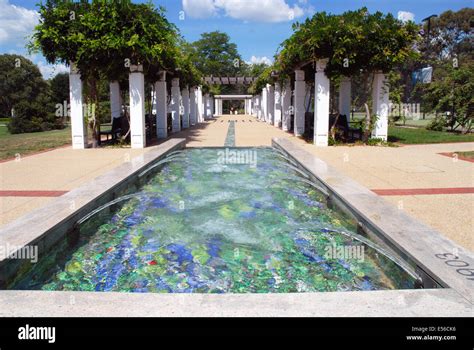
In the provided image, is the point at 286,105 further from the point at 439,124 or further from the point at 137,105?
the point at 137,105

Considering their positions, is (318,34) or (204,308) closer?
(204,308)

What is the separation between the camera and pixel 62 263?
4363mm

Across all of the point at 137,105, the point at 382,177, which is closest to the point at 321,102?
the point at 137,105

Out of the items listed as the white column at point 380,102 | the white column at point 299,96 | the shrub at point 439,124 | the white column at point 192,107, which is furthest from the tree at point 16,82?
the white column at point 380,102

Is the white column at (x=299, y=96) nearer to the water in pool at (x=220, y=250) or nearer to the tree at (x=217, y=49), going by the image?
the water in pool at (x=220, y=250)

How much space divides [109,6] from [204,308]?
12.1m

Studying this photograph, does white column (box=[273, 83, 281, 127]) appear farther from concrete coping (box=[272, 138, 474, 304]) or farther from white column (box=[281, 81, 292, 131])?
concrete coping (box=[272, 138, 474, 304])

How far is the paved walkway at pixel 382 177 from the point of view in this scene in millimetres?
5430

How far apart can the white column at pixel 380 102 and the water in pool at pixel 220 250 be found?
8.04 metres

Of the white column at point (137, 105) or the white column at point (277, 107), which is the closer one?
the white column at point (137, 105)

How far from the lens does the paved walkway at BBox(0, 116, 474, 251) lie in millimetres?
5430

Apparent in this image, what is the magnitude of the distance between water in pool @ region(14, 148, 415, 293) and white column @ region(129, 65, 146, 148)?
6.52 meters
